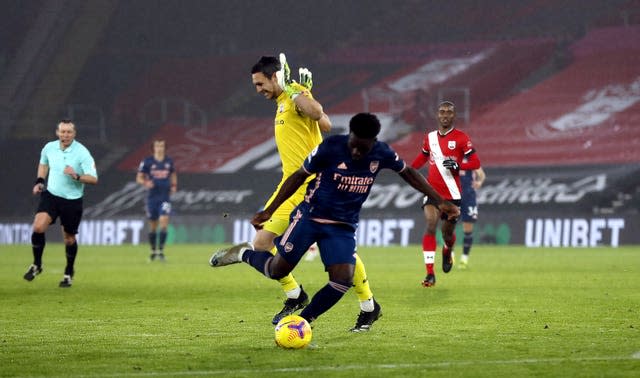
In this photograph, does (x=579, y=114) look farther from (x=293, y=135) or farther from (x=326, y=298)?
(x=326, y=298)

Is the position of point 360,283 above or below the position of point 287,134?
below

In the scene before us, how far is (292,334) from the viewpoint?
8758 millimetres

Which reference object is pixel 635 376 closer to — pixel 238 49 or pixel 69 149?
pixel 69 149

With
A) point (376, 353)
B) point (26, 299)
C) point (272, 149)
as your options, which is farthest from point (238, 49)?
point (376, 353)

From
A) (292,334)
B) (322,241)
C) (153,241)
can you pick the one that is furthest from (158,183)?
(292,334)

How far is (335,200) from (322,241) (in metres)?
0.36

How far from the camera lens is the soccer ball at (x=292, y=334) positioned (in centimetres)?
876

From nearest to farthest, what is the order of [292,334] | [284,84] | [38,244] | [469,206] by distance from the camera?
[292,334]
[284,84]
[38,244]
[469,206]

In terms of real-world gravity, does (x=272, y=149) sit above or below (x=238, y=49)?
below

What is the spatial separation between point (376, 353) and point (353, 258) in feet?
3.24

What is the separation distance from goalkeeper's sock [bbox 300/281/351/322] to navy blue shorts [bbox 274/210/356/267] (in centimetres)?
19

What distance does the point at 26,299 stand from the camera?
45.5ft

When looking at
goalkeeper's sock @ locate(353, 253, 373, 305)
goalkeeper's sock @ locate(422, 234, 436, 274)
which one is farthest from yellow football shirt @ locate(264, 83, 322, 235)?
goalkeeper's sock @ locate(422, 234, 436, 274)

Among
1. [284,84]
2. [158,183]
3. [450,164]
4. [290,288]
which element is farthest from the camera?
[158,183]
